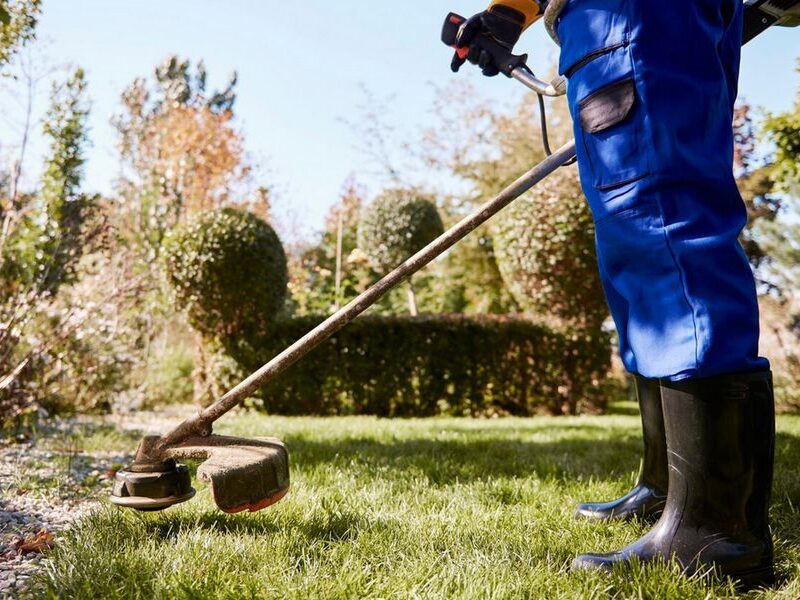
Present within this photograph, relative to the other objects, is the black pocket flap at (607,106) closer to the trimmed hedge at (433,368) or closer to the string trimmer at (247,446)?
A: the string trimmer at (247,446)

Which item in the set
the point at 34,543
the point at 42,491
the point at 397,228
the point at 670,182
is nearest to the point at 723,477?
the point at 670,182

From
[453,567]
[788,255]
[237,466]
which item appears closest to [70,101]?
[237,466]

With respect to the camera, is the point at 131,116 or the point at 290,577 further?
the point at 131,116

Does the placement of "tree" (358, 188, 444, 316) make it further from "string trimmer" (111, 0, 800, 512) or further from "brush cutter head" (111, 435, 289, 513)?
"brush cutter head" (111, 435, 289, 513)

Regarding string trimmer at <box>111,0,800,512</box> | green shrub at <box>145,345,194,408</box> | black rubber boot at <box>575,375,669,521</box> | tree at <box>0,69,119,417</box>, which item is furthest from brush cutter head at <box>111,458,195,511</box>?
green shrub at <box>145,345,194,408</box>

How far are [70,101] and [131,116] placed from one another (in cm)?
979

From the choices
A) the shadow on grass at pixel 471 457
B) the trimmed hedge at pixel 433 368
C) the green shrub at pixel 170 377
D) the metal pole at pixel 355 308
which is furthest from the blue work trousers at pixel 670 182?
the green shrub at pixel 170 377

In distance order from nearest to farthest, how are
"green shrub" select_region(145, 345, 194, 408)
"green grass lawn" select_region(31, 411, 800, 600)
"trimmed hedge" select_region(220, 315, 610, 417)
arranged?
1. "green grass lawn" select_region(31, 411, 800, 600)
2. "trimmed hedge" select_region(220, 315, 610, 417)
3. "green shrub" select_region(145, 345, 194, 408)

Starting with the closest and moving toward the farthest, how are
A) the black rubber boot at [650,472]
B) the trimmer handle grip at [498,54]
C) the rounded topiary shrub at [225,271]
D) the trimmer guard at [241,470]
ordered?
1. the trimmer guard at [241,470]
2. the black rubber boot at [650,472]
3. the trimmer handle grip at [498,54]
4. the rounded topiary shrub at [225,271]

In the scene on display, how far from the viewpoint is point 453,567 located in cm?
136

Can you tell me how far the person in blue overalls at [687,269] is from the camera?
1.29 meters

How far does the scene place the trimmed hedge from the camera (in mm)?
6727

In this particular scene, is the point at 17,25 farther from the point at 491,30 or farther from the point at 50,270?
the point at 491,30

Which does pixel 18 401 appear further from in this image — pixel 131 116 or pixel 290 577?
pixel 131 116
